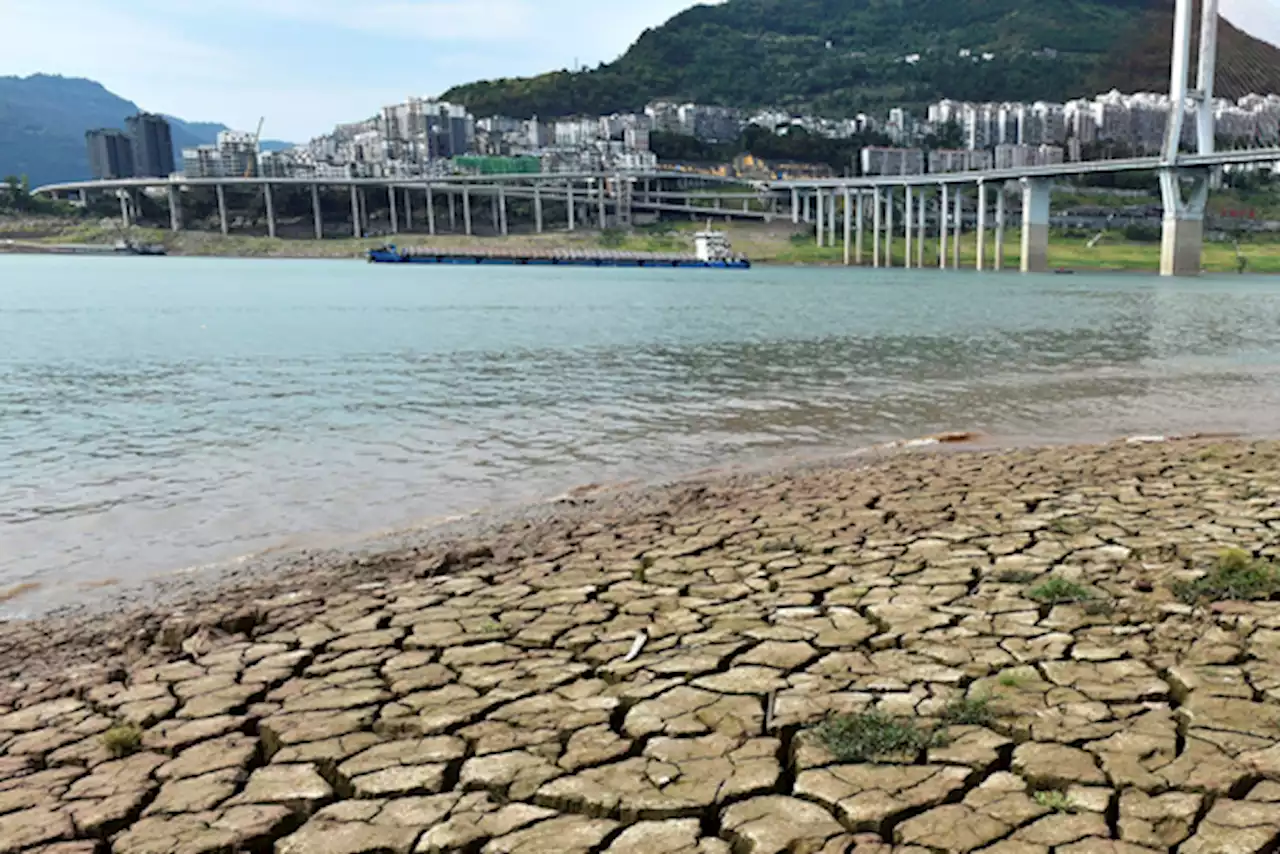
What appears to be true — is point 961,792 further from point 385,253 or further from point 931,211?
point 931,211

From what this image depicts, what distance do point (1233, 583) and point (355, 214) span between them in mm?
139287

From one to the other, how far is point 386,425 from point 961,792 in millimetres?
12158

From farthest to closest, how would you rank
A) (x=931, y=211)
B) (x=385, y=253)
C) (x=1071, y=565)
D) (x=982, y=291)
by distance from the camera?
(x=931, y=211), (x=385, y=253), (x=982, y=291), (x=1071, y=565)

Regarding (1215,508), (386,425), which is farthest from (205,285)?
(1215,508)

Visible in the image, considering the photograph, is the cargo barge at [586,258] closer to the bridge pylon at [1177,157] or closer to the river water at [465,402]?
the bridge pylon at [1177,157]

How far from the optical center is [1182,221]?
3243 inches

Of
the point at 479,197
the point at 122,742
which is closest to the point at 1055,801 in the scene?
the point at 122,742

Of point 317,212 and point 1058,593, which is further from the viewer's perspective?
point 317,212

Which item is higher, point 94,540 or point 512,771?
point 512,771

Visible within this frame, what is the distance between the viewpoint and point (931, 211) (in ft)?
429

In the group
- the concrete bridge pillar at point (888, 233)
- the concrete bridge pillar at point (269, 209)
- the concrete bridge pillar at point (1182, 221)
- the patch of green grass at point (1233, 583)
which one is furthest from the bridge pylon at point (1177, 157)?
the concrete bridge pillar at point (269, 209)

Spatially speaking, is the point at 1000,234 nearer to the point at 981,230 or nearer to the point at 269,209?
the point at 981,230

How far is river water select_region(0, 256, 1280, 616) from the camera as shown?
9.26 m

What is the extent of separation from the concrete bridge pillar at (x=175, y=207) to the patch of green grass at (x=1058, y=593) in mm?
152603
